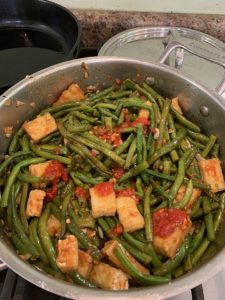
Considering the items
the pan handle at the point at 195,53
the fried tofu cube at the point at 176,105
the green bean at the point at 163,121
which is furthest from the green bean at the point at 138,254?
the pan handle at the point at 195,53

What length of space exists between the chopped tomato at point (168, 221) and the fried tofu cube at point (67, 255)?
289 millimetres

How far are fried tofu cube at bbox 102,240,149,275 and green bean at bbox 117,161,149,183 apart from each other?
0.25 metres

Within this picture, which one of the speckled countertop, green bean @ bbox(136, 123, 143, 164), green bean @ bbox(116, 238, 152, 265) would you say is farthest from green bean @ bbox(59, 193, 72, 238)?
the speckled countertop

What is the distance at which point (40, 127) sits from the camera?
1415mm

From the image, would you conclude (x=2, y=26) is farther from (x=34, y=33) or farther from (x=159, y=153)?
(x=159, y=153)

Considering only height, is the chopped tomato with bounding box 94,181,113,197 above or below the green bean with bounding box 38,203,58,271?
above

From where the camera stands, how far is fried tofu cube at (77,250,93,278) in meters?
1.12

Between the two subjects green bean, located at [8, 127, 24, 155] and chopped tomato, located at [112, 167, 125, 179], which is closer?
chopped tomato, located at [112, 167, 125, 179]

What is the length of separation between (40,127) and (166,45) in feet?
3.17

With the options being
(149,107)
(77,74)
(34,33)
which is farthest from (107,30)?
(149,107)

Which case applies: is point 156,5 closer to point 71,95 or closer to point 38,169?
point 71,95

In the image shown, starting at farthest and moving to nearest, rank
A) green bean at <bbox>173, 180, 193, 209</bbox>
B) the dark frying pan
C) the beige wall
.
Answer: the beige wall
the dark frying pan
green bean at <bbox>173, 180, 193, 209</bbox>

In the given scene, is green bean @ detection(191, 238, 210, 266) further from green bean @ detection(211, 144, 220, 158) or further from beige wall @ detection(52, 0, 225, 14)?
beige wall @ detection(52, 0, 225, 14)

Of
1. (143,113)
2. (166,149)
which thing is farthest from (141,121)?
(166,149)
